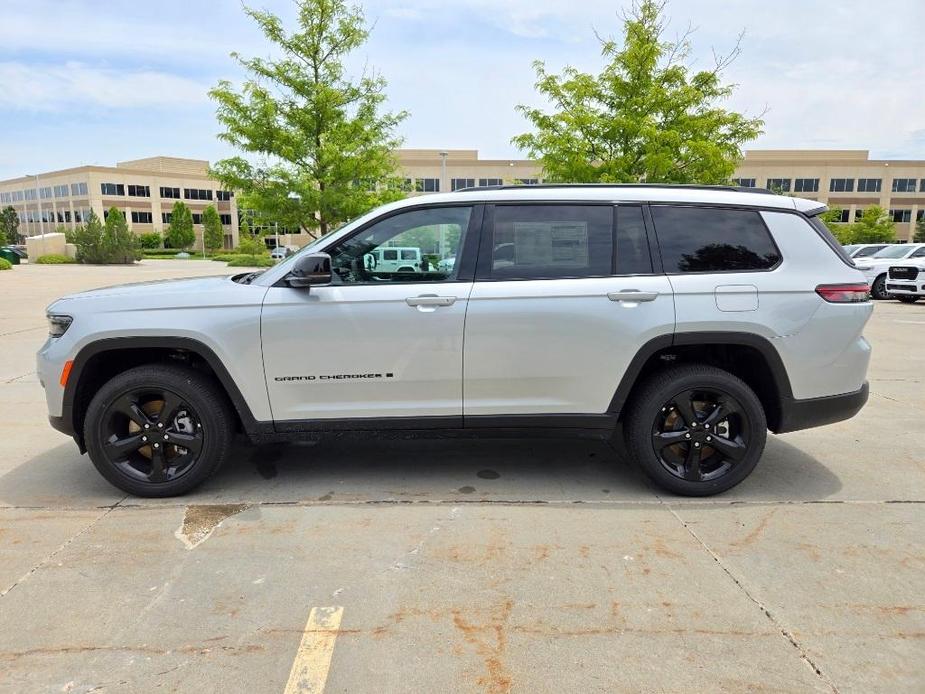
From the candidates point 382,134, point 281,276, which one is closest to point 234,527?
point 281,276

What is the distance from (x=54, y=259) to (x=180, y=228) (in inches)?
1245

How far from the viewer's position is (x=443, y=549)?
330 centimetres

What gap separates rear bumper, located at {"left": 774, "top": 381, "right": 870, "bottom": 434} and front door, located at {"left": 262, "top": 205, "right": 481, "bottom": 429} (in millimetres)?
2019

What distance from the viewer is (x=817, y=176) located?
69500 millimetres

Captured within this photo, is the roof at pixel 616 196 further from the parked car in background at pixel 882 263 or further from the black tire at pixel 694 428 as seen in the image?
the parked car in background at pixel 882 263

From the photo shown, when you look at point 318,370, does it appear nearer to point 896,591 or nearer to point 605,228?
point 605,228

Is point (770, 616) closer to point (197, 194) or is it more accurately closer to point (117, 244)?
point (117, 244)

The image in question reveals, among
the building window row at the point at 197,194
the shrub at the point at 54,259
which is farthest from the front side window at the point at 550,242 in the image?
Result: the building window row at the point at 197,194

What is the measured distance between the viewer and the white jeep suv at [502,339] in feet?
12.3

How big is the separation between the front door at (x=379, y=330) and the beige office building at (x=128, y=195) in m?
82.5

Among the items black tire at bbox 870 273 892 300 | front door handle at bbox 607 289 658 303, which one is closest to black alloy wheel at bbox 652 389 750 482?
front door handle at bbox 607 289 658 303

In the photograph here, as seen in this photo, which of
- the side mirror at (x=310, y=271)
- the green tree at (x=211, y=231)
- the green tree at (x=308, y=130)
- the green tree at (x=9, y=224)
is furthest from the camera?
the green tree at (x=9, y=224)

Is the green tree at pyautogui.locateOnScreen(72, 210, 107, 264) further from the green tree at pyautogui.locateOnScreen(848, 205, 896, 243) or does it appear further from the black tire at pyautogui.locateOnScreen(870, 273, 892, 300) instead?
the green tree at pyautogui.locateOnScreen(848, 205, 896, 243)

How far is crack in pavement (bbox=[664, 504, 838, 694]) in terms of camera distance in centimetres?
235
